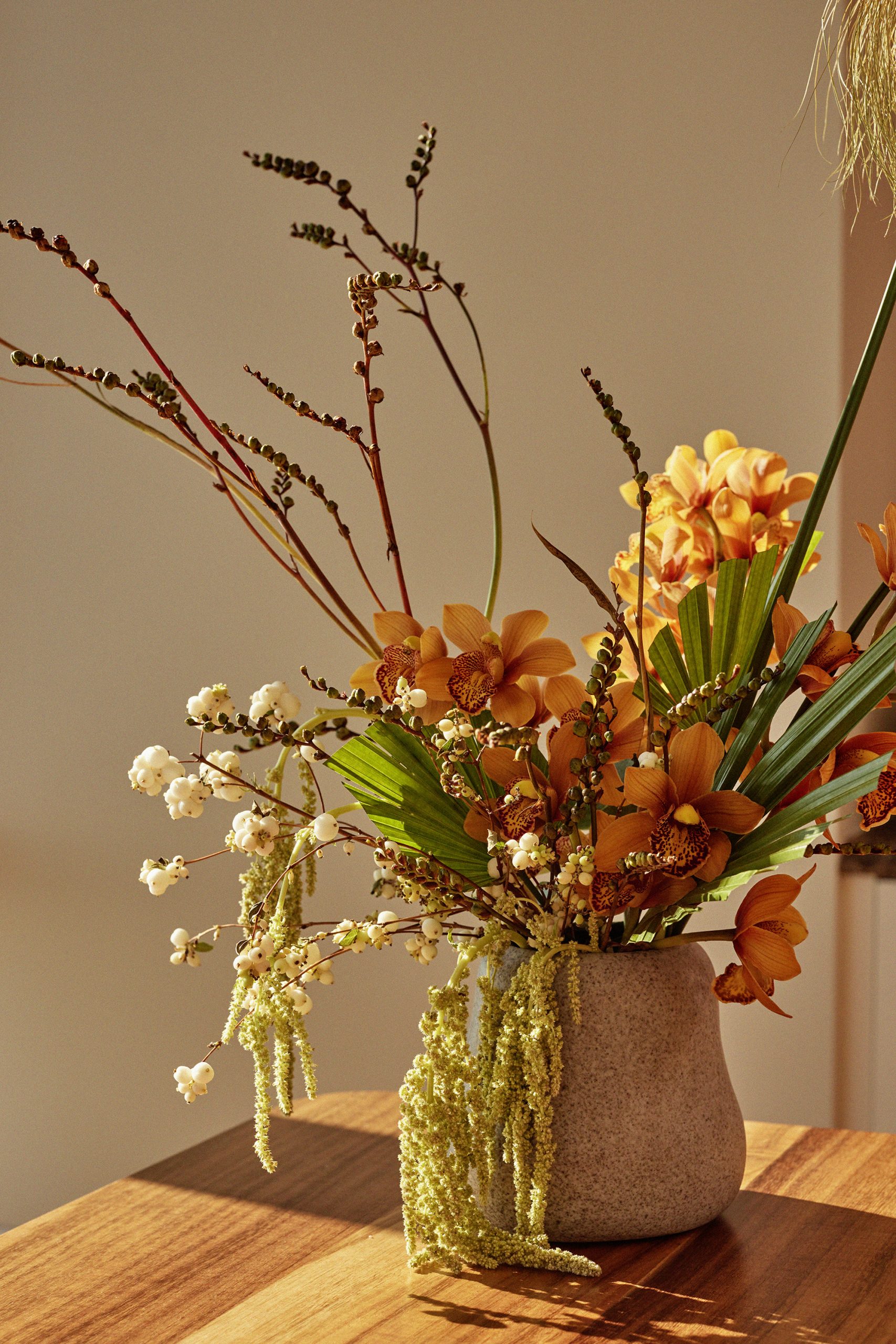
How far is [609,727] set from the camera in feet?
2.54

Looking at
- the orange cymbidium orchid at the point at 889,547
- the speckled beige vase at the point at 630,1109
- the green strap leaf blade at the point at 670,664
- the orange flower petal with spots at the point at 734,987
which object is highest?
the orange cymbidium orchid at the point at 889,547

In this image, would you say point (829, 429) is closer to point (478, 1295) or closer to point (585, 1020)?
point (585, 1020)

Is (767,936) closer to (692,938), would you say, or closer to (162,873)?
(692,938)

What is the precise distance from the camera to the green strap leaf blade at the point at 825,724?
730 mm

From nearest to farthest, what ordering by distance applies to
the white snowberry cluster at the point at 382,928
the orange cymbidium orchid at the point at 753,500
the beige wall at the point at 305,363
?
the white snowberry cluster at the point at 382,928 < the orange cymbidium orchid at the point at 753,500 < the beige wall at the point at 305,363

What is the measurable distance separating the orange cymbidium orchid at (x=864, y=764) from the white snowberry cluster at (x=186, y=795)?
1.19 feet

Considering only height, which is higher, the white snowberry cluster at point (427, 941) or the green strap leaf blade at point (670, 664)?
the green strap leaf blade at point (670, 664)

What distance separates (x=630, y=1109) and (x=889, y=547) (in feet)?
1.34

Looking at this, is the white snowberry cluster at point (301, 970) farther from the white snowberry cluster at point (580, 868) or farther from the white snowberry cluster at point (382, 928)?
the white snowberry cluster at point (580, 868)

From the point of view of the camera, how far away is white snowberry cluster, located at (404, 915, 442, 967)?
2.71 feet

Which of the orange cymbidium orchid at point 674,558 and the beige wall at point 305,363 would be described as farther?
the beige wall at point 305,363

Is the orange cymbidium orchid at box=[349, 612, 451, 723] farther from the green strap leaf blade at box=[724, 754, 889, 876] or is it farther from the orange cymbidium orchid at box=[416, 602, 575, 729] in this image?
the green strap leaf blade at box=[724, 754, 889, 876]

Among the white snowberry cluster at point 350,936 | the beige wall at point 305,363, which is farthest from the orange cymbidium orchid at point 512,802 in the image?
the beige wall at point 305,363

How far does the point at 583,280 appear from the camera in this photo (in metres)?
1.99
